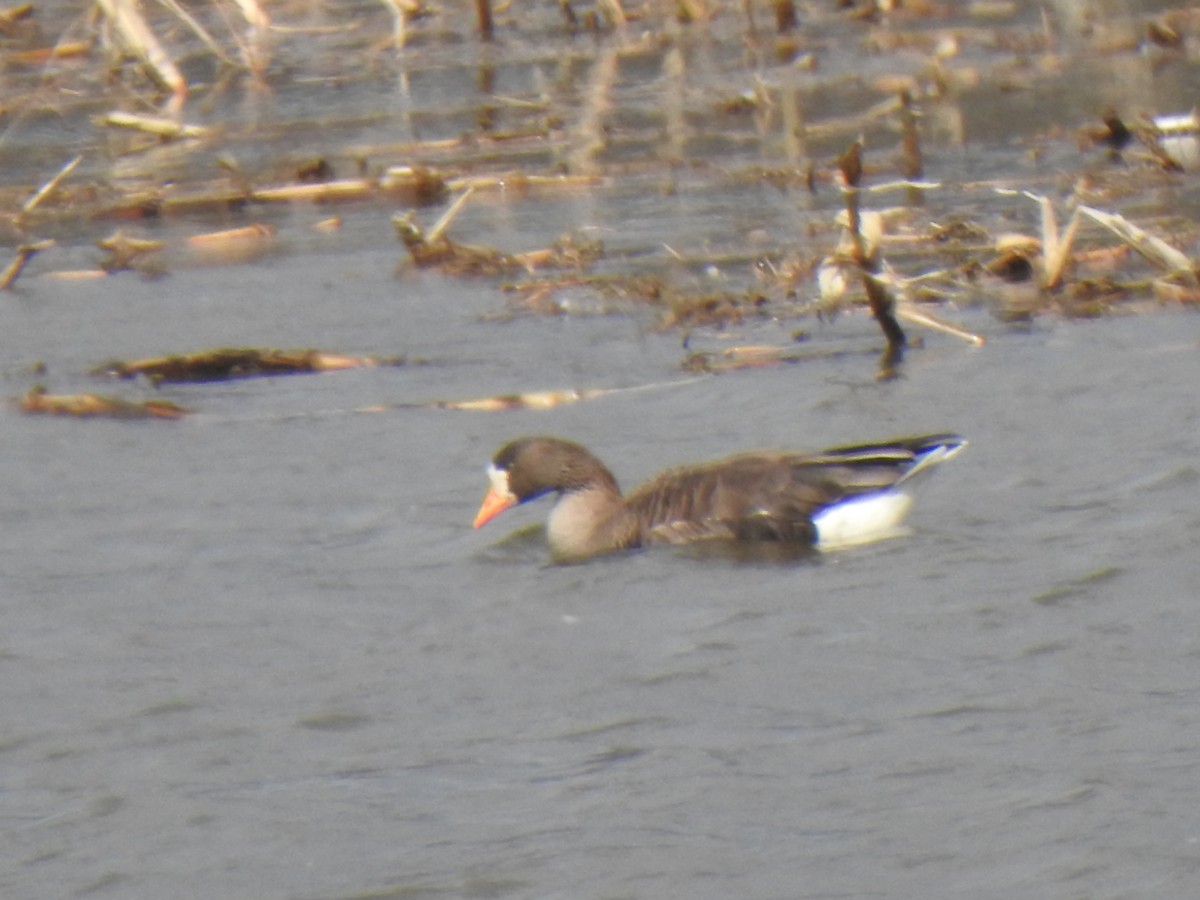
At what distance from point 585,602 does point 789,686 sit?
1.38 m

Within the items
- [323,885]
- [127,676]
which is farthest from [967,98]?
[323,885]

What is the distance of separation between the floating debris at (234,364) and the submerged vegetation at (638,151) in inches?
0.6

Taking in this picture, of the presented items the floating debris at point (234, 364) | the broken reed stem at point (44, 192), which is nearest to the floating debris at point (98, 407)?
the floating debris at point (234, 364)

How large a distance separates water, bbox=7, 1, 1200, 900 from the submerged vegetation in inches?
17.1

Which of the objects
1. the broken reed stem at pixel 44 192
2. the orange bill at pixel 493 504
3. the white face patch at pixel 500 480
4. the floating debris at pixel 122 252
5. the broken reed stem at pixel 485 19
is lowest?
the orange bill at pixel 493 504

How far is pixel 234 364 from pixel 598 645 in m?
4.23

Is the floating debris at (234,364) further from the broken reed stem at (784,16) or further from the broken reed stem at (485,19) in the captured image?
the broken reed stem at (784,16)

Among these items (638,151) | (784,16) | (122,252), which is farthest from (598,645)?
(784,16)

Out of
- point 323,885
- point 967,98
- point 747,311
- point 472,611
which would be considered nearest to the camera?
point 323,885

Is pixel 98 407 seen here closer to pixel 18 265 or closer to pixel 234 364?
pixel 234 364

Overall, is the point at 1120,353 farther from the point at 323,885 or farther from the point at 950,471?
the point at 323,885

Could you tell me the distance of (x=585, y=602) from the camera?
8523 mm

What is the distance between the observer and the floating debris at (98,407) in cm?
1095

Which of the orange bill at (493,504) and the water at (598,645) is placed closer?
the water at (598,645)
